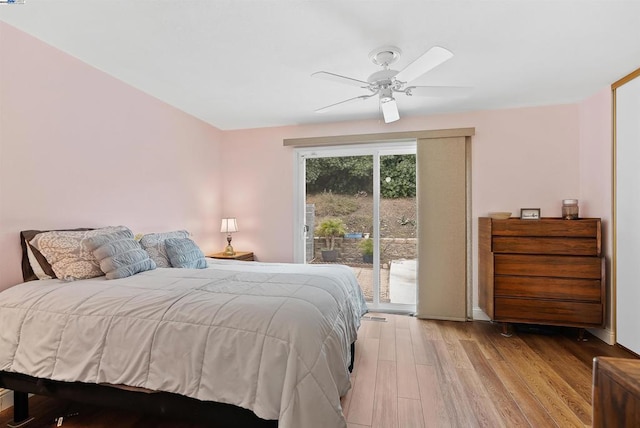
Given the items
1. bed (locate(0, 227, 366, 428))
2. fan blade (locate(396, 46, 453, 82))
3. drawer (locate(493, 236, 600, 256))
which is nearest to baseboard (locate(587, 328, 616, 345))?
drawer (locate(493, 236, 600, 256))

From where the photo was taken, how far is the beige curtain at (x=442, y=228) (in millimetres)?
3518

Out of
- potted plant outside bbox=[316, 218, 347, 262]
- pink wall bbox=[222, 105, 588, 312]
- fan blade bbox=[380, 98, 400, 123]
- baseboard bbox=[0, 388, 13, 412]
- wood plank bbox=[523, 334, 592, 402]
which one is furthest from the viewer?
potted plant outside bbox=[316, 218, 347, 262]

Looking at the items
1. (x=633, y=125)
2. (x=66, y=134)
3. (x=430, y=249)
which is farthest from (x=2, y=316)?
(x=633, y=125)

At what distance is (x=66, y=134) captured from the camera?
229 cm

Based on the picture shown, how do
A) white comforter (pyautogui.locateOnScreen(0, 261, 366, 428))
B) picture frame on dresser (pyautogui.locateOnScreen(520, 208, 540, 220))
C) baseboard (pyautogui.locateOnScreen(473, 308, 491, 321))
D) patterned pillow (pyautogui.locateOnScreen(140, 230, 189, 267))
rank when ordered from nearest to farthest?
white comforter (pyautogui.locateOnScreen(0, 261, 366, 428)) → patterned pillow (pyautogui.locateOnScreen(140, 230, 189, 267)) → picture frame on dresser (pyautogui.locateOnScreen(520, 208, 540, 220)) → baseboard (pyautogui.locateOnScreen(473, 308, 491, 321))

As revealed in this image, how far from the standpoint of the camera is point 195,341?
55.5 inches

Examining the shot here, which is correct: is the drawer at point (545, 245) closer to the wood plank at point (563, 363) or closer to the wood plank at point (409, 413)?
the wood plank at point (563, 363)

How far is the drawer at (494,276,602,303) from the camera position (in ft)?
9.25

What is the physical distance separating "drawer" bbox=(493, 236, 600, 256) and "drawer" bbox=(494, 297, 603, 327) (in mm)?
472

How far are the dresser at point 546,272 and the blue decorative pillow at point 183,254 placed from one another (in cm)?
286

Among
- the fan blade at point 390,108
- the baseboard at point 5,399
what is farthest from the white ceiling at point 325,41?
the baseboard at point 5,399

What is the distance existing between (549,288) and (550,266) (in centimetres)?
21

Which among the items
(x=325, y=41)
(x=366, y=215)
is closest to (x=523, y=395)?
(x=366, y=215)

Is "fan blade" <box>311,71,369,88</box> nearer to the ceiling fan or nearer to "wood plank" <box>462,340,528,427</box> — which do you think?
the ceiling fan
